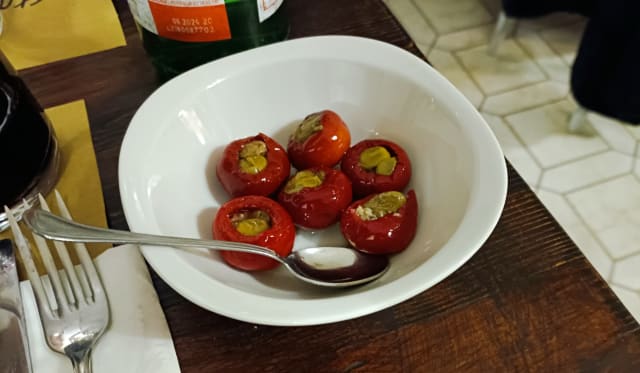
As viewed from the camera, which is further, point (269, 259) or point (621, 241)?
point (621, 241)

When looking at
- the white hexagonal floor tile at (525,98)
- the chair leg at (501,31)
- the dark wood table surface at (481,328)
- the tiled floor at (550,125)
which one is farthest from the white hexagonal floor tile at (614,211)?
the dark wood table surface at (481,328)

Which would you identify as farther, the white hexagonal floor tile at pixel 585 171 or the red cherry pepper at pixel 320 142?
the white hexagonal floor tile at pixel 585 171

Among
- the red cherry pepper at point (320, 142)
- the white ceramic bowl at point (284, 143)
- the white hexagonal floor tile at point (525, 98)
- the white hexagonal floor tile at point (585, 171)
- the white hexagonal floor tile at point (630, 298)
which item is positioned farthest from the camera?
the white hexagonal floor tile at point (525, 98)

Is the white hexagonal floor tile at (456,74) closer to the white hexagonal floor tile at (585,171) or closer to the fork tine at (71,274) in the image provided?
the white hexagonal floor tile at (585,171)

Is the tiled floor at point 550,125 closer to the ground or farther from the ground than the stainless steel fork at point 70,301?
closer to the ground

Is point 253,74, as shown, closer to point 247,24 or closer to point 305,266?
point 247,24

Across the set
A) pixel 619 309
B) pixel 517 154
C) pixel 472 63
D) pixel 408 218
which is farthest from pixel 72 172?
pixel 472 63

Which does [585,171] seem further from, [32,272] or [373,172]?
[32,272]
